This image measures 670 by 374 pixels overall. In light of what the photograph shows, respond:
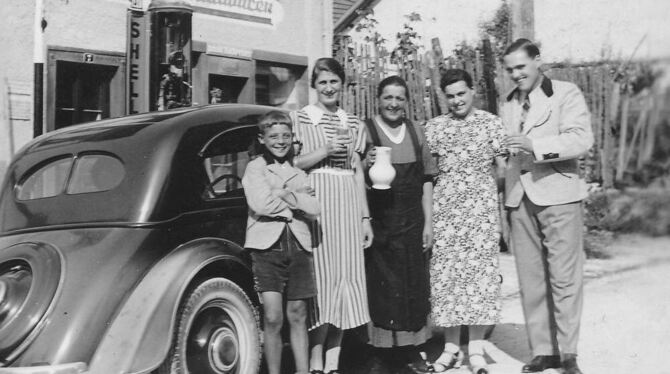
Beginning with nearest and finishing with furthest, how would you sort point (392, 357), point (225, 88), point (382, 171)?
point (382, 171) → point (392, 357) → point (225, 88)

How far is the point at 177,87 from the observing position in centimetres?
837

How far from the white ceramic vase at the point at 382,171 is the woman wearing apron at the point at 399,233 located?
0.13 meters

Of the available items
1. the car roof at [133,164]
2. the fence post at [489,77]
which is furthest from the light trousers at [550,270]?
the fence post at [489,77]

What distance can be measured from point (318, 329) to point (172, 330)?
103cm

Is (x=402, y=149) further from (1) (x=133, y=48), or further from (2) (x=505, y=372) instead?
(1) (x=133, y=48)

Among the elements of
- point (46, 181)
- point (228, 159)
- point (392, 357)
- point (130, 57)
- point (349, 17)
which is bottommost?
point (392, 357)

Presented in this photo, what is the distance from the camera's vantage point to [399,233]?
14.2 feet

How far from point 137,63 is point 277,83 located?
3.26m

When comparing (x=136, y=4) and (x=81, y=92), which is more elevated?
(x=136, y=4)

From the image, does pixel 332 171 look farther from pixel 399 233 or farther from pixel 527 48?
pixel 527 48

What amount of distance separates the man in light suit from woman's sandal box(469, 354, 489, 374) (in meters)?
0.25

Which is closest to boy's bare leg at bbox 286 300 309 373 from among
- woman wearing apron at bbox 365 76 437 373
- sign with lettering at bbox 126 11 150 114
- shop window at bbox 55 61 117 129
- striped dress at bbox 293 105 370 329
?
striped dress at bbox 293 105 370 329

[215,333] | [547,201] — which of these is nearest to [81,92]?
[215,333]

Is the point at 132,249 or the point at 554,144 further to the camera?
the point at 554,144
